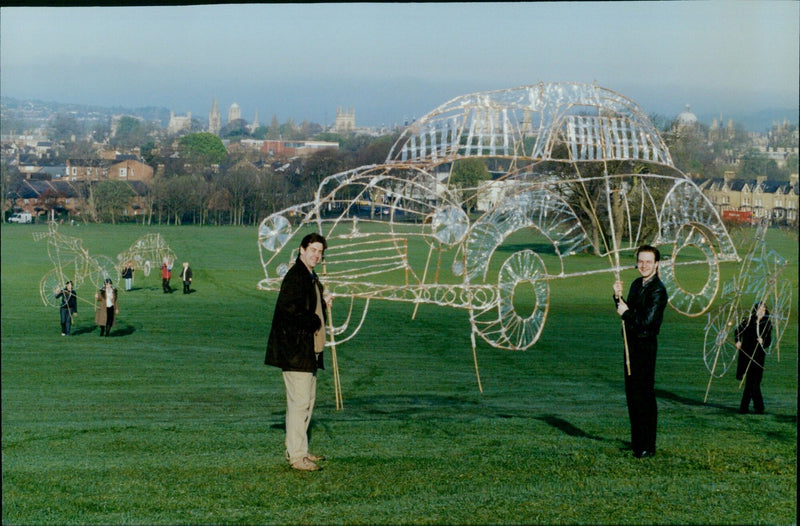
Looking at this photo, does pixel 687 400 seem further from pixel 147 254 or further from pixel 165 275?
pixel 147 254

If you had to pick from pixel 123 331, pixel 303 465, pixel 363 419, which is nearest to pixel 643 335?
pixel 303 465

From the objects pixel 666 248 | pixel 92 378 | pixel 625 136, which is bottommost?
pixel 92 378

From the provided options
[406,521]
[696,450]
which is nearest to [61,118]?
[406,521]

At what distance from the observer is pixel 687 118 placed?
27.6 ft

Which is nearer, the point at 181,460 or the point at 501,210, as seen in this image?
→ the point at 181,460

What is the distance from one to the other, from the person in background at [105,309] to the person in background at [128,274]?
0.19 m

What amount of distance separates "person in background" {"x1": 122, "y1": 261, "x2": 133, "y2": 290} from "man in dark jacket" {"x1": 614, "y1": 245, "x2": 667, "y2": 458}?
195 inches

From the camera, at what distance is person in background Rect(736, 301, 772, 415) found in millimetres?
6426

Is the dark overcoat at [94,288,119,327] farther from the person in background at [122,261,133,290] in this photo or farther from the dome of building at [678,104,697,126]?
the dome of building at [678,104,697,126]

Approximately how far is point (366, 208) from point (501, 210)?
41.2 inches

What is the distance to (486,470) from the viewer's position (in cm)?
500

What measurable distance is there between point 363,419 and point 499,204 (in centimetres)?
203

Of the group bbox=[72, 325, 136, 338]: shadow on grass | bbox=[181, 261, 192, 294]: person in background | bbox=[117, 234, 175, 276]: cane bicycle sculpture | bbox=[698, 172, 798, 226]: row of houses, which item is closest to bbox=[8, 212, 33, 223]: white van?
bbox=[117, 234, 175, 276]: cane bicycle sculpture

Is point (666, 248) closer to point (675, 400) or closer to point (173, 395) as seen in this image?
point (675, 400)
